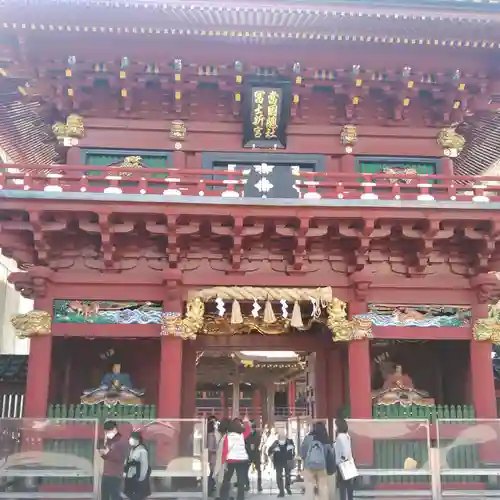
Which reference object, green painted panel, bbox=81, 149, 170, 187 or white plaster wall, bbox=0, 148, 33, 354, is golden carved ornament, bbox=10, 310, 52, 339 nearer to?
green painted panel, bbox=81, 149, 170, 187

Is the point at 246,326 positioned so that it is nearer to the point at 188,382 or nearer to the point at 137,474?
the point at 188,382

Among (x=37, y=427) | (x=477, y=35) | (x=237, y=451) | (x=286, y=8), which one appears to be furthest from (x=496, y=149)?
(x=37, y=427)

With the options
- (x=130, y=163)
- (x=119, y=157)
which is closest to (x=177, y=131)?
(x=130, y=163)

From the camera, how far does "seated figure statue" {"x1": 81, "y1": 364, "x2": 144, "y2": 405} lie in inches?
456

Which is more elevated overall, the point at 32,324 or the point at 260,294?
the point at 260,294

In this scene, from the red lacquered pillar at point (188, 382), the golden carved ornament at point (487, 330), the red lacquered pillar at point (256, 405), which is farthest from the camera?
the red lacquered pillar at point (256, 405)

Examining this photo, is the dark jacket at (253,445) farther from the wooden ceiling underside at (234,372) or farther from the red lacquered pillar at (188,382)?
the wooden ceiling underside at (234,372)

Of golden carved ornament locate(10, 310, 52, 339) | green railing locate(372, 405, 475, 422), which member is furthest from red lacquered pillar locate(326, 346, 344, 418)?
golden carved ornament locate(10, 310, 52, 339)

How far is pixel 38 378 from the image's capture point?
10.8m

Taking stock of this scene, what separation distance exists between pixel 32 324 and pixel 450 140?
9.76 m

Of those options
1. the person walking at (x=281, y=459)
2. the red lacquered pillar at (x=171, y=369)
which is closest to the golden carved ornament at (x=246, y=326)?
the red lacquered pillar at (x=171, y=369)

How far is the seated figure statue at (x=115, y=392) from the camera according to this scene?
38.0 ft

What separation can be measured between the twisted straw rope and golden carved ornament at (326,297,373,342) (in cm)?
26

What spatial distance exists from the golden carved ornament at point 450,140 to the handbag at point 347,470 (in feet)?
24.2
